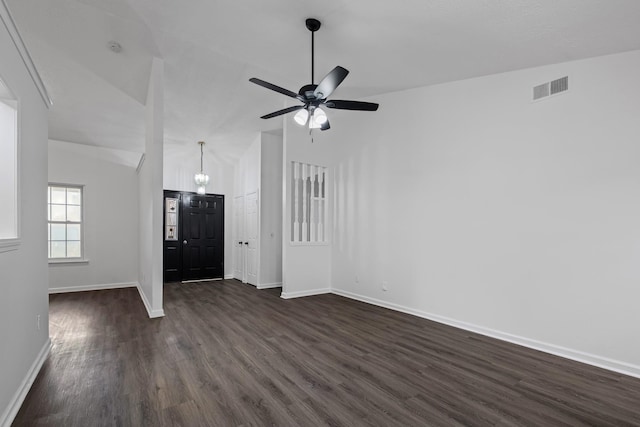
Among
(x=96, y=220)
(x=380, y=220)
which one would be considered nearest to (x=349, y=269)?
(x=380, y=220)

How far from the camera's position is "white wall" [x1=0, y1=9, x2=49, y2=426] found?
76.5 inches

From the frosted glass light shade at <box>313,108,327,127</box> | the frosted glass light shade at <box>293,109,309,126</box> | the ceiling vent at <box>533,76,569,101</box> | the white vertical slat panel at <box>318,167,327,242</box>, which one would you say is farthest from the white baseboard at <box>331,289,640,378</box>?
the frosted glass light shade at <box>293,109,309,126</box>

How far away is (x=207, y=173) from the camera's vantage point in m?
7.75

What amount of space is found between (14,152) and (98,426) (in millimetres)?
1909

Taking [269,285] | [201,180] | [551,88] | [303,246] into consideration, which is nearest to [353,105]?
[551,88]

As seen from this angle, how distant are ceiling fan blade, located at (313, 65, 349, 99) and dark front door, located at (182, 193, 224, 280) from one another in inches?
216

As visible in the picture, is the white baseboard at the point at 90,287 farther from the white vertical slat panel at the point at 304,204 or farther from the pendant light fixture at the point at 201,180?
the white vertical slat panel at the point at 304,204

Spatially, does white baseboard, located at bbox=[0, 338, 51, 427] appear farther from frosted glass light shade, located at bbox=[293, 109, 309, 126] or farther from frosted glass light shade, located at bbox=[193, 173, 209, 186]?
frosted glass light shade, located at bbox=[193, 173, 209, 186]

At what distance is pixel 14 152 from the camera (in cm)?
214

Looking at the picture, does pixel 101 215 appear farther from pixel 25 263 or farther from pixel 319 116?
pixel 319 116

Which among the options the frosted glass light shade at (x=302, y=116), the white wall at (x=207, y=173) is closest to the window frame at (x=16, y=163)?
the frosted glass light shade at (x=302, y=116)

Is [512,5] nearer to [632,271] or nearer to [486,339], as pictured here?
[632,271]

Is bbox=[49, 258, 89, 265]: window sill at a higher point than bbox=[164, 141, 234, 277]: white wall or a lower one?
lower

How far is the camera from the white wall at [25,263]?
6.38 ft
